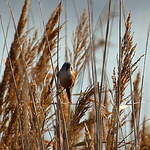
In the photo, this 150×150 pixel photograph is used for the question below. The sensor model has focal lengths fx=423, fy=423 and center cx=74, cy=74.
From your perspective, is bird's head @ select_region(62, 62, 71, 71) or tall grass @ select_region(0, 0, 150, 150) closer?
tall grass @ select_region(0, 0, 150, 150)

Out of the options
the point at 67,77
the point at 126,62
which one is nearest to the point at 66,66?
the point at 67,77

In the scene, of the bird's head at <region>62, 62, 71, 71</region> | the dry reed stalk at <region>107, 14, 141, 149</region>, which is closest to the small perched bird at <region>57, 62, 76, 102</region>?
the bird's head at <region>62, 62, 71, 71</region>

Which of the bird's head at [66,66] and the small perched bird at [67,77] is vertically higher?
the bird's head at [66,66]

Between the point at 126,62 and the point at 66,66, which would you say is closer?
the point at 126,62

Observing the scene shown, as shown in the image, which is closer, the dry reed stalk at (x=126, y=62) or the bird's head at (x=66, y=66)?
the dry reed stalk at (x=126, y=62)

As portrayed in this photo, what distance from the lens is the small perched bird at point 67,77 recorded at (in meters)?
1.74

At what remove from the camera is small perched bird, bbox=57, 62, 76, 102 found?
174 centimetres

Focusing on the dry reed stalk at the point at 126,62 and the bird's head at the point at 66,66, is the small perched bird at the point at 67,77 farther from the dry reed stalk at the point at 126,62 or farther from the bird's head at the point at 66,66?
the dry reed stalk at the point at 126,62

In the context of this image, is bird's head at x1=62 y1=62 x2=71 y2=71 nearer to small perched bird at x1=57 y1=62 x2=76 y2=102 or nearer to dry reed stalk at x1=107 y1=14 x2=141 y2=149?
small perched bird at x1=57 y1=62 x2=76 y2=102

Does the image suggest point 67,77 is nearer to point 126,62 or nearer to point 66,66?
point 66,66

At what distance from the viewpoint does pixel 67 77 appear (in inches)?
70.6

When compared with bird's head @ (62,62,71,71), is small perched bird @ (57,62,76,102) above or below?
below

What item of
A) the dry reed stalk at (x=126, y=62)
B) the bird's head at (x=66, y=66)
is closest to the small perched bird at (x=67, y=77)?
the bird's head at (x=66, y=66)

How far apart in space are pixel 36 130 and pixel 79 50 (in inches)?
23.1
